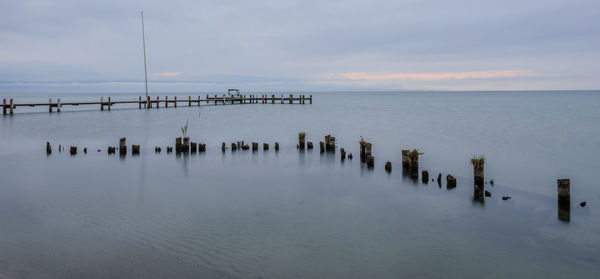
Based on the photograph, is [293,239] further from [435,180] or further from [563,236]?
[435,180]

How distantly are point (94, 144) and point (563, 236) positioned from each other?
22.7 m

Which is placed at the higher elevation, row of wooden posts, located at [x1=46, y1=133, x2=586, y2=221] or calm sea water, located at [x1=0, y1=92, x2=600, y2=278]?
row of wooden posts, located at [x1=46, y1=133, x2=586, y2=221]

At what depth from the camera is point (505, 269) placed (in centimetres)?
713

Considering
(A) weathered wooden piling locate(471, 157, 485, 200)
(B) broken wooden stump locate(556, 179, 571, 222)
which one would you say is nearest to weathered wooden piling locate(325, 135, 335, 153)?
(A) weathered wooden piling locate(471, 157, 485, 200)

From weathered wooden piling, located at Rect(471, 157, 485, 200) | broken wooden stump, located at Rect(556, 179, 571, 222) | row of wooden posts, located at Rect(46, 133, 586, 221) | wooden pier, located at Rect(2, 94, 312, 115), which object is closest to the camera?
broken wooden stump, located at Rect(556, 179, 571, 222)

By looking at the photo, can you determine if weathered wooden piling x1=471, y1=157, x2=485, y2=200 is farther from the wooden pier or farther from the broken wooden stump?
the wooden pier

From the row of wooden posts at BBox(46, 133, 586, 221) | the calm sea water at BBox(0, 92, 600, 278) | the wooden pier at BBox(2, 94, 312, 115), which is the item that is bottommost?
the calm sea water at BBox(0, 92, 600, 278)

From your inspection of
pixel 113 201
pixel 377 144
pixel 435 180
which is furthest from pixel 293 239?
pixel 377 144

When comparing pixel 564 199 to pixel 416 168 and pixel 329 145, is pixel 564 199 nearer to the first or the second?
pixel 416 168

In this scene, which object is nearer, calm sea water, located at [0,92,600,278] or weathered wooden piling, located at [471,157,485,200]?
calm sea water, located at [0,92,600,278]

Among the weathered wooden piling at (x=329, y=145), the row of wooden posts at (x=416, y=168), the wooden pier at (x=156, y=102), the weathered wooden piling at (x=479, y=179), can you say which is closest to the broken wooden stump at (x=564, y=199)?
the row of wooden posts at (x=416, y=168)

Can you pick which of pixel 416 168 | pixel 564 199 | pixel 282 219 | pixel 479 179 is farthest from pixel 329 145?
pixel 564 199

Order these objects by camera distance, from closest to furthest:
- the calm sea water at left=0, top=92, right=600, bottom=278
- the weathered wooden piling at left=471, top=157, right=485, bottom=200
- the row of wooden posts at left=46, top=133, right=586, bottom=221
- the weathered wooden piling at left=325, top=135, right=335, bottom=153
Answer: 1. the calm sea water at left=0, top=92, right=600, bottom=278
2. the row of wooden posts at left=46, top=133, right=586, bottom=221
3. the weathered wooden piling at left=471, top=157, right=485, bottom=200
4. the weathered wooden piling at left=325, top=135, right=335, bottom=153

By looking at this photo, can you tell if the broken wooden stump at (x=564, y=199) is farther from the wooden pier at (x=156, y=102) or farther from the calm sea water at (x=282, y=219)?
the wooden pier at (x=156, y=102)
